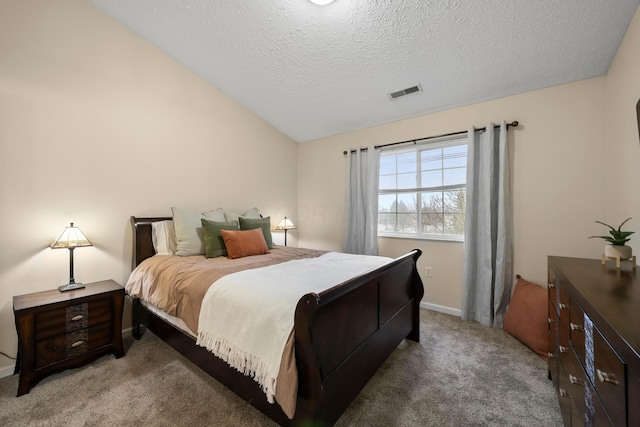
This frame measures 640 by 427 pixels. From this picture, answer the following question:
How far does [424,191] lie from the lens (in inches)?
128

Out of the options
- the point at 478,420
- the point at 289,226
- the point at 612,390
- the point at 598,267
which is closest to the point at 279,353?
the point at 612,390

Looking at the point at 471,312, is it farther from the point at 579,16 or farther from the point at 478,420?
the point at 579,16

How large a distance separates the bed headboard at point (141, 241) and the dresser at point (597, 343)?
Answer: 3.22 meters

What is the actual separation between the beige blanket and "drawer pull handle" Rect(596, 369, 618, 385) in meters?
1.07

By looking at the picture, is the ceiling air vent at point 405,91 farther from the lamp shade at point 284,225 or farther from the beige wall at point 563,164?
the lamp shade at point 284,225

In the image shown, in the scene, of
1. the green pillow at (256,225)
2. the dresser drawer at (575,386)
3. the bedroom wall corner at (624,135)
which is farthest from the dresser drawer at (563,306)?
the green pillow at (256,225)

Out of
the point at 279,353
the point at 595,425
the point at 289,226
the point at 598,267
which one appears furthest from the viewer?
the point at 289,226

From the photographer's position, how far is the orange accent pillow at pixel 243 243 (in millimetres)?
2548

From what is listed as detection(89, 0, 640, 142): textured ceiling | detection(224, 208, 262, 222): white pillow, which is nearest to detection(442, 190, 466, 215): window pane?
detection(89, 0, 640, 142): textured ceiling

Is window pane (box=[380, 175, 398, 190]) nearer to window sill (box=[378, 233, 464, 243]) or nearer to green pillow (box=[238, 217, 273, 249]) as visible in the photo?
window sill (box=[378, 233, 464, 243])

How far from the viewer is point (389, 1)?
1.88 metres

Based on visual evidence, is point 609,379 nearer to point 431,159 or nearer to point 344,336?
point 344,336

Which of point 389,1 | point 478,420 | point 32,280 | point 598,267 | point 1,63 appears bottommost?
point 478,420

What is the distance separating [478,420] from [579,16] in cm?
273
